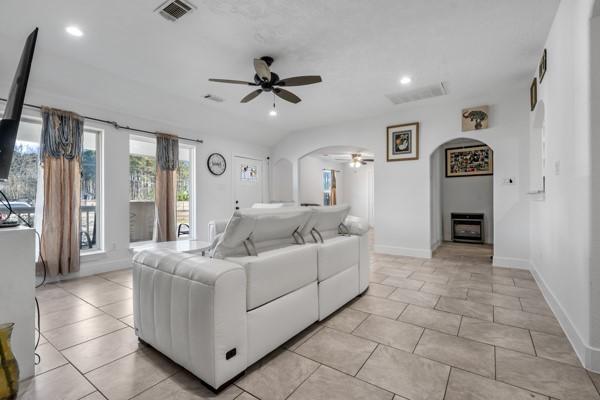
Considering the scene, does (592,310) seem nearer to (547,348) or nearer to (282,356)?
(547,348)

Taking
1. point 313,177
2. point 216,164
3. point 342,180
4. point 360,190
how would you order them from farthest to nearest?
point 342,180, point 360,190, point 313,177, point 216,164

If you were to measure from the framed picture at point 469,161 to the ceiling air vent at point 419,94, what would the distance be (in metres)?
2.83

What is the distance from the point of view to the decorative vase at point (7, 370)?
1438 mm

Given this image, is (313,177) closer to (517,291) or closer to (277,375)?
(517,291)

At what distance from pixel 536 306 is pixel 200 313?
328 centimetres

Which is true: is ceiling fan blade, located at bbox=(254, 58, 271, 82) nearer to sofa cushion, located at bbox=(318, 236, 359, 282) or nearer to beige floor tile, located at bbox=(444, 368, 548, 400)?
sofa cushion, located at bbox=(318, 236, 359, 282)

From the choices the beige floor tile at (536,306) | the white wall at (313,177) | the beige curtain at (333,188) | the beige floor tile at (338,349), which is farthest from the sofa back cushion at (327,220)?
the beige curtain at (333,188)

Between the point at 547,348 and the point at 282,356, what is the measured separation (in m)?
1.95

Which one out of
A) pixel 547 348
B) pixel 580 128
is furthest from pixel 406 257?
pixel 580 128

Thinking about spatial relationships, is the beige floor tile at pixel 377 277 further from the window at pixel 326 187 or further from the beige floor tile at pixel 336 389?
the window at pixel 326 187

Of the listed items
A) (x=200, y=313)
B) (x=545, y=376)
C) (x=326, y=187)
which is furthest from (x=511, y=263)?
(x=326, y=187)

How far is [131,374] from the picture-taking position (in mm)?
1751

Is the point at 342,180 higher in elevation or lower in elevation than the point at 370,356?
higher

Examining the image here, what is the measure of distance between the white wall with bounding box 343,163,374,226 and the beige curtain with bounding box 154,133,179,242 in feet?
22.6
